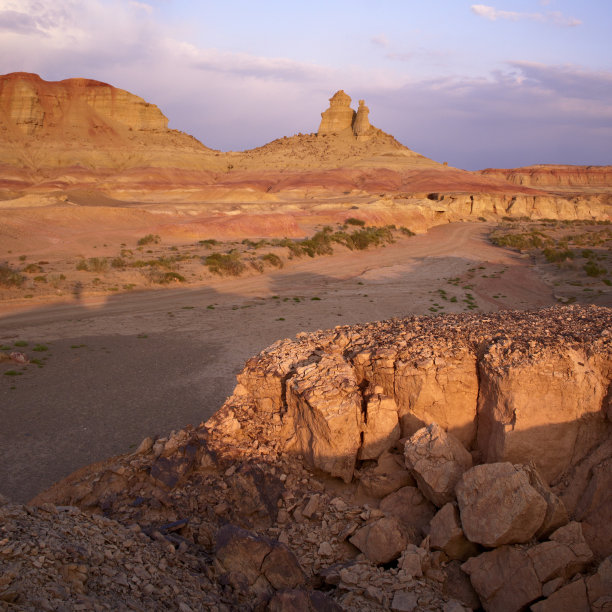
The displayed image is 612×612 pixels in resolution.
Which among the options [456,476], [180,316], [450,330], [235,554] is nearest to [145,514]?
[235,554]

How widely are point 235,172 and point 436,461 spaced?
87227 millimetres

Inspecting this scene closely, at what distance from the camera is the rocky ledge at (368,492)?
3.61m

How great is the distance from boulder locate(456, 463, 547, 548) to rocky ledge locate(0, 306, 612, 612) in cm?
1

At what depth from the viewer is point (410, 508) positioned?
462 cm

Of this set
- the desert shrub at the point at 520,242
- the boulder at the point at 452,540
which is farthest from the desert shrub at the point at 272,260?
the boulder at the point at 452,540

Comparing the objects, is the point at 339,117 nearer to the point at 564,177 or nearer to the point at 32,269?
the point at 564,177

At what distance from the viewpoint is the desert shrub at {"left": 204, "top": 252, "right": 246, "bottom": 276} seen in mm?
25125

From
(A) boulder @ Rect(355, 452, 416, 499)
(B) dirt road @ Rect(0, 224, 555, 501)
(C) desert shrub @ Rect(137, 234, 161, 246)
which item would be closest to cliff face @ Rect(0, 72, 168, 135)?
(C) desert shrub @ Rect(137, 234, 161, 246)

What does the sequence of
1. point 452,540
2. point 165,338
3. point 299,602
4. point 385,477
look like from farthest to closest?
1. point 165,338
2. point 385,477
3. point 452,540
4. point 299,602

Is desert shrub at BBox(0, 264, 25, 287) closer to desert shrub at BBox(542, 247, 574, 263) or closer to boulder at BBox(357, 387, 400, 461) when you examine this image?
boulder at BBox(357, 387, 400, 461)

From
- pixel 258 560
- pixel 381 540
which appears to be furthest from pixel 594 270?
pixel 258 560

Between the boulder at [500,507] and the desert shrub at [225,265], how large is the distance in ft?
72.0

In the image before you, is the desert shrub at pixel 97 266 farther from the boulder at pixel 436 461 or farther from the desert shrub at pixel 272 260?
the boulder at pixel 436 461

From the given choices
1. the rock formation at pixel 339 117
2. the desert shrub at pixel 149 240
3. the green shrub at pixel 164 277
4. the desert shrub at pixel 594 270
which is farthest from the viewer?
the rock formation at pixel 339 117
